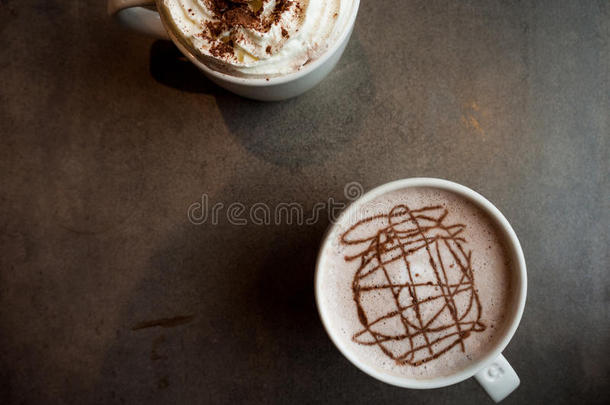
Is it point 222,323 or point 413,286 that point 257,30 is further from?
point 222,323

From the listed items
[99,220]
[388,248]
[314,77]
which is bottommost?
[99,220]

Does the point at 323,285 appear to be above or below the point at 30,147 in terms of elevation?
above

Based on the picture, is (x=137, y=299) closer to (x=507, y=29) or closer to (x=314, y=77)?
(x=314, y=77)

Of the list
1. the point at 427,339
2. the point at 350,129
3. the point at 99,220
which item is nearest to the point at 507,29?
the point at 350,129

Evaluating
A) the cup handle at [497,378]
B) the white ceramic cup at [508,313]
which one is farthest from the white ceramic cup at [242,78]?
the cup handle at [497,378]

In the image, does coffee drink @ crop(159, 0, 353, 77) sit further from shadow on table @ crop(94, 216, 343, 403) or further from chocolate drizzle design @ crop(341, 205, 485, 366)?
shadow on table @ crop(94, 216, 343, 403)

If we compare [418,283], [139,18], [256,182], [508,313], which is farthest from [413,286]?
[139,18]

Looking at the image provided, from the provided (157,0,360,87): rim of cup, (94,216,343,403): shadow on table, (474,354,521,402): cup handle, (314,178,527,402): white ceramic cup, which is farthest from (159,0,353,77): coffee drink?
(474,354,521,402): cup handle
